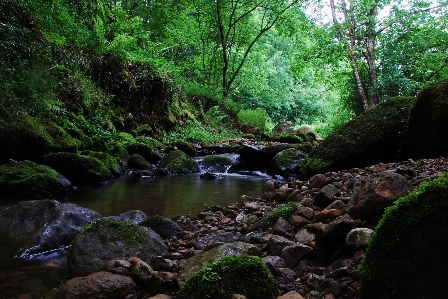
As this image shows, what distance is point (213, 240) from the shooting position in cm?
355

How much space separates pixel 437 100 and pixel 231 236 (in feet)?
13.4

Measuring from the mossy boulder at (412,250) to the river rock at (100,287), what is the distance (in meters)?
1.63

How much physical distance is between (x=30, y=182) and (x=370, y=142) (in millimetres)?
6162

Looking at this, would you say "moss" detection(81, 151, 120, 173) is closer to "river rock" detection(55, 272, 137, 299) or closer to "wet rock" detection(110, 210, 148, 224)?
"wet rock" detection(110, 210, 148, 224)

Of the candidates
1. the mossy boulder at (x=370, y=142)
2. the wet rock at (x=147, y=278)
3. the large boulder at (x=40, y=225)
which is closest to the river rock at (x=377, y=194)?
the wet rock at (x=147, y=278)

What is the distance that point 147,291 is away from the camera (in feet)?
8.41

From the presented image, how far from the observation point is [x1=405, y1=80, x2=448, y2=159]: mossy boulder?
5.40 meters

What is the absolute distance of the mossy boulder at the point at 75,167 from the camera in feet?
24.7

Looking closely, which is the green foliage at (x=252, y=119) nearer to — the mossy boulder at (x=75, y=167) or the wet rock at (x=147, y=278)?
the mossy boulder at (x=75, y=167)

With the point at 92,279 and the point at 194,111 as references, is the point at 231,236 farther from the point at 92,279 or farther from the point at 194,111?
the point at 194,111

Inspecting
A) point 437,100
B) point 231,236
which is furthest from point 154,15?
point 231,236

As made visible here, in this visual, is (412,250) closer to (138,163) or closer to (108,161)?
(108,161)

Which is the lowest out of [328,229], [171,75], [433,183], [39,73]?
[328,229]

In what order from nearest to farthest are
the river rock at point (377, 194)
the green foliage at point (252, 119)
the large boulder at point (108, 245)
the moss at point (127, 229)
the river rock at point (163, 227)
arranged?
the river rock at point (377, 194), the large boulder at point (108, 245), the moss at point (127, 229), the river rock at point (163, 227), the green foliage at point (252, 119)
